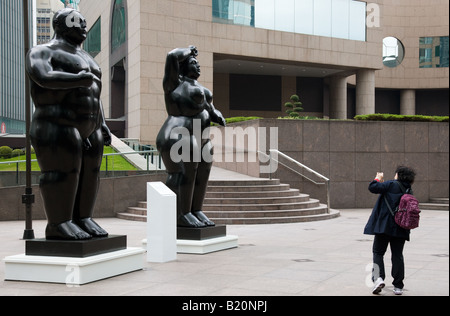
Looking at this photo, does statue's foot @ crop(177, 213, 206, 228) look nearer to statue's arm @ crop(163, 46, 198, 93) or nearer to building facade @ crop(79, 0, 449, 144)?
statue's arm @ crop(163, 46, 198, 93)

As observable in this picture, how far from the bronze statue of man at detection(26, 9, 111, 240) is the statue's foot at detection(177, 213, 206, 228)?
2.49 metres

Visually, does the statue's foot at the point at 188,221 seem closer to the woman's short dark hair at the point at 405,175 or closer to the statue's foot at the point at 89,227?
the statue's foot at the point at 89,227

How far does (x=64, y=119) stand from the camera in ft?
22.4

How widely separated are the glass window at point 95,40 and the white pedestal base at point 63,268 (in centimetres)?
3541

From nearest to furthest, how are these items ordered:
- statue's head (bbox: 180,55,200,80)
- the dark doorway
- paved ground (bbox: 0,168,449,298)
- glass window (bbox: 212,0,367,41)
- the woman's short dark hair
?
the woman's short dark hair → paved ground (bbox: 0,168,449,298) → statue's head (bbox: 180,55,200,80) → glass window (bbox: 212,0,367,41) → the dark doorway

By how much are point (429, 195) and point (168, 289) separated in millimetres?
16729

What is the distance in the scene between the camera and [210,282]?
6.86m

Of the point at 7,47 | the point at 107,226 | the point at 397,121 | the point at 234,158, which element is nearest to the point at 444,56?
the point at 397,121

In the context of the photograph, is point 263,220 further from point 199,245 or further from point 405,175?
point 405,175

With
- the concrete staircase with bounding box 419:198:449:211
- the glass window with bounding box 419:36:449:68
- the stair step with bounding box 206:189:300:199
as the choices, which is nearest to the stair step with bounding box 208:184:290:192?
the stair step with bounding box 206:189:300:199

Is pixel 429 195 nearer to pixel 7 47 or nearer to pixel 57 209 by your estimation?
pixel 57 209

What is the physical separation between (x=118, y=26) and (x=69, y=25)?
28.6 m

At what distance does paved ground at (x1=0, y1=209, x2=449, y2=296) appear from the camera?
6363mm

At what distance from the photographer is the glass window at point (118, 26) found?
108 feet
